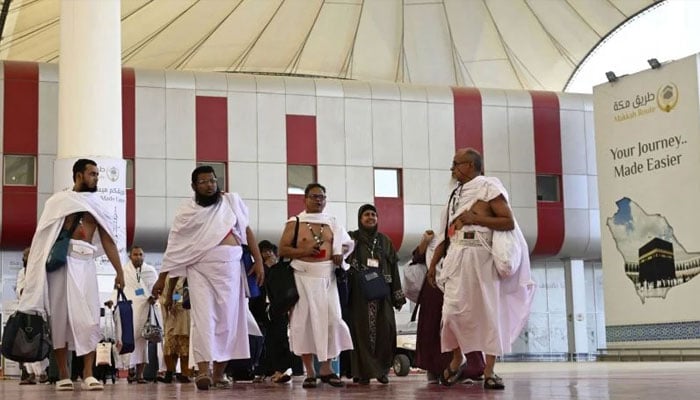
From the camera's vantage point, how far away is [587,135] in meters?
32.1

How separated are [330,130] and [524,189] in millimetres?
5853

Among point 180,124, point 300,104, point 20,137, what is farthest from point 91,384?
point 300,104

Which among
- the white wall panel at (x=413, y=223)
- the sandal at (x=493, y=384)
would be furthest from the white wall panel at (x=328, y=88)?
the sandal at (x=493, y=384)

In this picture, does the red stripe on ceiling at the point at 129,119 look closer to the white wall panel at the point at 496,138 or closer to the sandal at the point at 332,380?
the white wall panel at the point at 496,138

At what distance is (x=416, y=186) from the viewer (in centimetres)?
3067

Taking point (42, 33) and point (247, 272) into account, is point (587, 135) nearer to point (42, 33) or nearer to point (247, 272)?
point (42, 33)

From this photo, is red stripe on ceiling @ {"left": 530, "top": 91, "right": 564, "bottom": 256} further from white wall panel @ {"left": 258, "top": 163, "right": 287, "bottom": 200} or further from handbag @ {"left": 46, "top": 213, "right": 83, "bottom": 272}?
handbag @ {"left": 46, "top": 213, "right": 83, "bottom": 272}

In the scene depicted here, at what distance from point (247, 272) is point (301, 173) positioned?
754 inches

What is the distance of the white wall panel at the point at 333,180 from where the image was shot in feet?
97.7

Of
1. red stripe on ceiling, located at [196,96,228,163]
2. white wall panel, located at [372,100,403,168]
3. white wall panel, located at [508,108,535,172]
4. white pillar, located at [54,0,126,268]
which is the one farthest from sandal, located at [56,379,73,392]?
white wall panel, located at [508,108,535,172]

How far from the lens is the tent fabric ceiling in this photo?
3416cm

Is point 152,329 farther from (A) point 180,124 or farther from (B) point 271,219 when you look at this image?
(A) point 180,124

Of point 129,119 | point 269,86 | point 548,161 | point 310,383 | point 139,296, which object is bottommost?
point 310,383

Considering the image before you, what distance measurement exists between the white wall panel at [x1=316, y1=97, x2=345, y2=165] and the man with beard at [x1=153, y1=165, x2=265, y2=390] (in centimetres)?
1932
